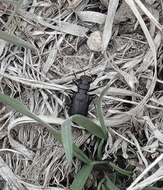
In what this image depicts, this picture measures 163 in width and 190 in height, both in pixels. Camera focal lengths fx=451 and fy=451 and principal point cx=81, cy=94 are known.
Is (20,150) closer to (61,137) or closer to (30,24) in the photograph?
(61,137)

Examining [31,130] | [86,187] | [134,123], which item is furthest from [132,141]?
[31,130]

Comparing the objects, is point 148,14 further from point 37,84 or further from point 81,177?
point 81,177

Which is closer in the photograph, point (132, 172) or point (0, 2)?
point (132, 172)

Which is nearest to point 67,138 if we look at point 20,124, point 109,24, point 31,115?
point 31,115

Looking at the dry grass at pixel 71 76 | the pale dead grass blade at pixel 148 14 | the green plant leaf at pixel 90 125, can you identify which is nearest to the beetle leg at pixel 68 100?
the dry grass at pixel 71 76

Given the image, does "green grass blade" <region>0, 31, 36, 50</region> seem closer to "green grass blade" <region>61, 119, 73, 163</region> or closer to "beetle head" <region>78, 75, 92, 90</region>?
"beetle head" <region>78, 75, 92, 90</region>

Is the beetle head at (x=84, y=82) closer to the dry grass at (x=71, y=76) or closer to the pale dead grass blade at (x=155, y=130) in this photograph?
the dry grass at (x=71, y=76)
